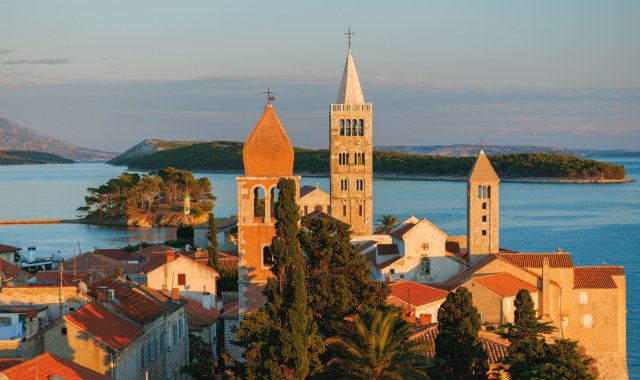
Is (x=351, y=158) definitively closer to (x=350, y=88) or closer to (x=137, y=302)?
(x=350, y=88)

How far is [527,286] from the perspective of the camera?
39.6m

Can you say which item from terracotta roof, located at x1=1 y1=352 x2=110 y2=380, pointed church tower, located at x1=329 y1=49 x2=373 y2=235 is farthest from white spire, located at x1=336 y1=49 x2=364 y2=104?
terracotta roof, located at x1=1 y1=352 x2=110 y2=380

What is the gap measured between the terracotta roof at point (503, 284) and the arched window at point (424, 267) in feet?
16.3

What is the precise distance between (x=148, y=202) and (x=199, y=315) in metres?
87.6

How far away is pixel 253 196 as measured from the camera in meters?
25.6

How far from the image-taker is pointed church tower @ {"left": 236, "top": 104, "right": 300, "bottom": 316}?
2538 centimetres

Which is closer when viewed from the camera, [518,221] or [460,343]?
[460,343]

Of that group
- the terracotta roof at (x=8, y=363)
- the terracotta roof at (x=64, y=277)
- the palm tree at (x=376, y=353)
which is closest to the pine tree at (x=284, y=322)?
the palm tree at (x=376, y=353)

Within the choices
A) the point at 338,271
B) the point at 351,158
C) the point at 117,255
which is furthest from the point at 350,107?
the point at 338,271

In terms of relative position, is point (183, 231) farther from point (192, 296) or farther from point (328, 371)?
point (328, 371)

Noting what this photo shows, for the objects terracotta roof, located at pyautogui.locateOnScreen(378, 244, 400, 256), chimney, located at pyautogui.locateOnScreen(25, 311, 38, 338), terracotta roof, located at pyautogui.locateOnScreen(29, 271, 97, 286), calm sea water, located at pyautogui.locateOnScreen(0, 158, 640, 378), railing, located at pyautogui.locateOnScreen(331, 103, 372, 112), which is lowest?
calm sea water, located at pyautogui.locateOnScreen(0, 158, 640, 378)

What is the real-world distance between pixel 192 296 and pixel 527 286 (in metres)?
13.8

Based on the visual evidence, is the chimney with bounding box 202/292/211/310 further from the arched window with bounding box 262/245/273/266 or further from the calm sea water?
the calm sea water

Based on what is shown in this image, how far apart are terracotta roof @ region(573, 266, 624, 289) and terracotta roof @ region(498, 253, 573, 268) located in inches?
29.7
